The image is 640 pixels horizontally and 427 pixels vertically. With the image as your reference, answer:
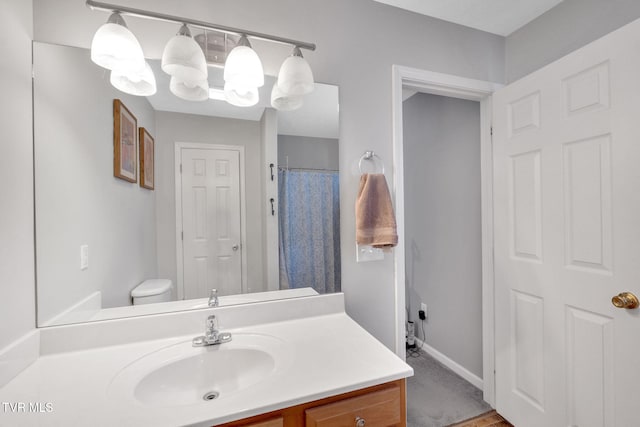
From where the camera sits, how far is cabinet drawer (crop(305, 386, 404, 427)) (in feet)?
2.49

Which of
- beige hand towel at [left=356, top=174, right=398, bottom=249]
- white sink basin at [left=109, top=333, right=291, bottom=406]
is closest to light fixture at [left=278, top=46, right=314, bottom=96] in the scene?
beige hand towel at [left=356, top=174, right=398, bottom=249]

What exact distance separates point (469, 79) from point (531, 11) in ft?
1.40

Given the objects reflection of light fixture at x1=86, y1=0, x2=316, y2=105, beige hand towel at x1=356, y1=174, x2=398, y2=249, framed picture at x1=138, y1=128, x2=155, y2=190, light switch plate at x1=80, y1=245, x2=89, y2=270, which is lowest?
light switch plate at x1=80, y1=245, x2=89, y2=270

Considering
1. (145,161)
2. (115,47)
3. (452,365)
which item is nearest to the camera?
(115,47)

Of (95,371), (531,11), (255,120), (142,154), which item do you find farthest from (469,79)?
(95,371)

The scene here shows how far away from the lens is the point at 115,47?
92 centimetres

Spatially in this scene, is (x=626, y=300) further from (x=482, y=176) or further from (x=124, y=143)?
(x=124, y=143)

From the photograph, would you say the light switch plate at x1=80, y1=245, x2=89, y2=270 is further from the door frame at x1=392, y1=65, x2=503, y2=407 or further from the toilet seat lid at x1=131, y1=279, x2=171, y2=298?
the door frame at x1=392, y1=65, x2=503, y2=407

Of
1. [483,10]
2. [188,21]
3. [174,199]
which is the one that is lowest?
[174,199]

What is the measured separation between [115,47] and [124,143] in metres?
0.34

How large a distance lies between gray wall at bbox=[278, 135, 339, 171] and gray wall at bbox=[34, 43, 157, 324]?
0.54 m

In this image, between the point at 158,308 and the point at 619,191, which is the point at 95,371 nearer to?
the point at 158,308

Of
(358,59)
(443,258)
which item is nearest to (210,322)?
(358,59)

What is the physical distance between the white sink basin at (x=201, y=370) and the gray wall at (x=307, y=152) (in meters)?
0.77
